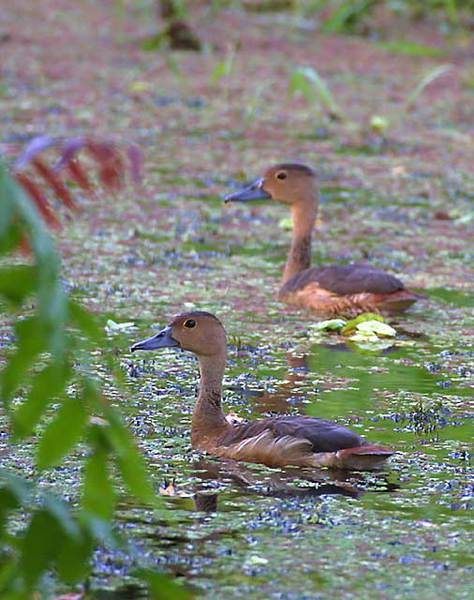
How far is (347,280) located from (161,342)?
2.22m

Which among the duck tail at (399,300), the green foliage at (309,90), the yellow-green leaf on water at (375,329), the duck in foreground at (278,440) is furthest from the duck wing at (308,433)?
the green foliage at (309,90)

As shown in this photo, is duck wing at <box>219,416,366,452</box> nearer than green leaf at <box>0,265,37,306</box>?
No

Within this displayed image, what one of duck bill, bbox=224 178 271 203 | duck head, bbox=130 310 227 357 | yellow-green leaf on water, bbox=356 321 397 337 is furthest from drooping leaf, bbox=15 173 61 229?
duck bill, bbox=224 178 271 203

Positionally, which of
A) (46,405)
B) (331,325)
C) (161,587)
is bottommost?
(331,325)

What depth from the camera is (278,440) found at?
5.54 meters

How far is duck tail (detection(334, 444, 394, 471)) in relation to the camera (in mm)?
5438

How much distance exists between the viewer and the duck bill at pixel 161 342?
6262 millimetres

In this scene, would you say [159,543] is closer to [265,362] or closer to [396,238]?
[265,362]

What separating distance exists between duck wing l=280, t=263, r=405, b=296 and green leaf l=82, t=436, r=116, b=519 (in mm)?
5835

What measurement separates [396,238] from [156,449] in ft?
14.7

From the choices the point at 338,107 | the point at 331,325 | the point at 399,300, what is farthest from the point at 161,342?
the point at 338,107

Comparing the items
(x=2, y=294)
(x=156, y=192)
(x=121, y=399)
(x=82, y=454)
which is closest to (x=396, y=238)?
(x=156, y=192)

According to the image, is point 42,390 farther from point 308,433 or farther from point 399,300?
point 399,300

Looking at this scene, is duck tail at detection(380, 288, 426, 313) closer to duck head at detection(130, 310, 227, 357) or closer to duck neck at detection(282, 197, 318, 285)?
duck neck at detection(282, 197, 318, 285)
